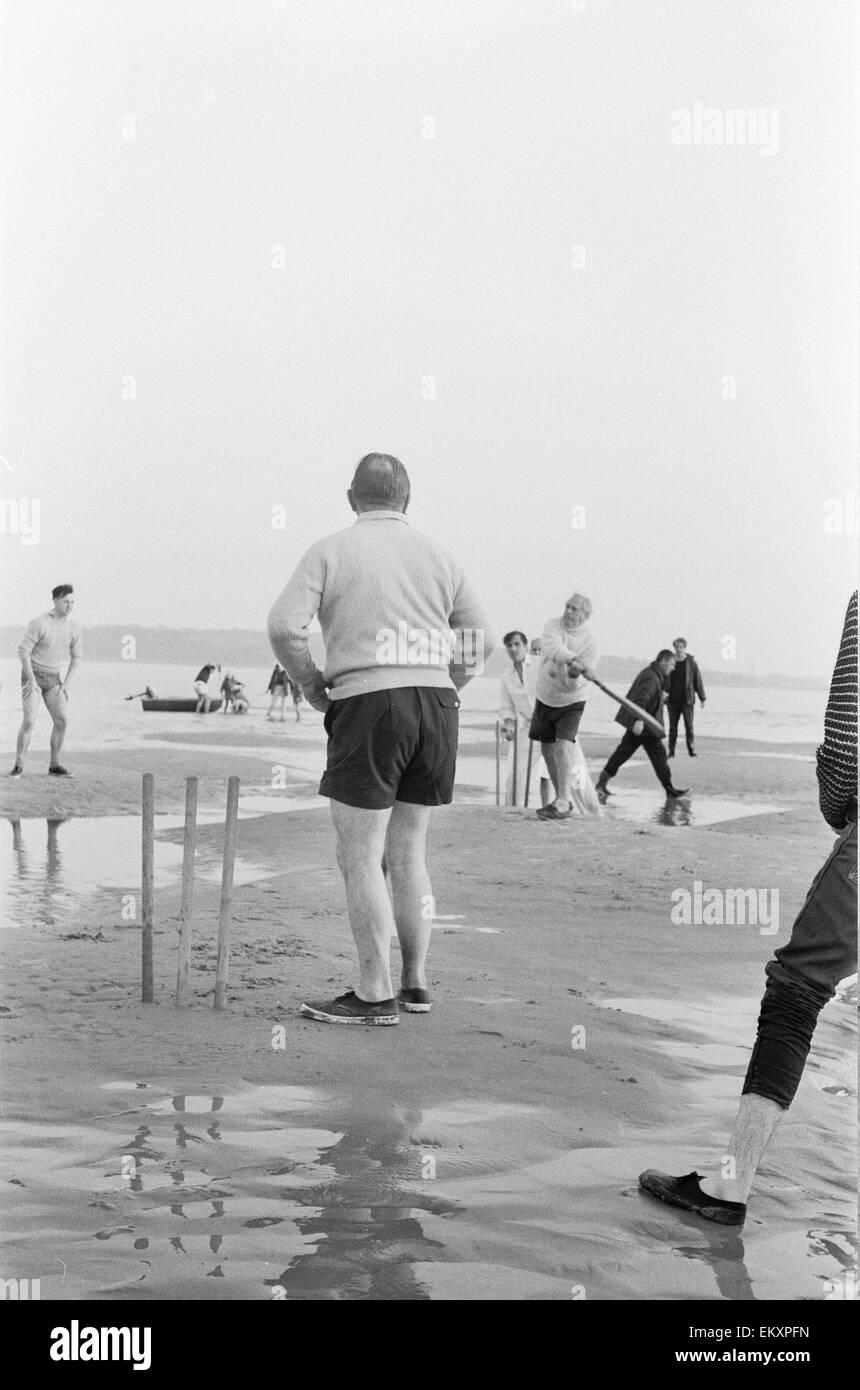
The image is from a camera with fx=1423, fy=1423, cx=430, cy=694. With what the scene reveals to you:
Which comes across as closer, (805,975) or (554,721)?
(805,975)

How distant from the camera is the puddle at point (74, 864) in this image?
7121 millimetres

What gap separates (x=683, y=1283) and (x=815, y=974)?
2.38 feet

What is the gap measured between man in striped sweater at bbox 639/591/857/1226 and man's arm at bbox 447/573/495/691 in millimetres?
1819

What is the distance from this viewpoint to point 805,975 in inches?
126

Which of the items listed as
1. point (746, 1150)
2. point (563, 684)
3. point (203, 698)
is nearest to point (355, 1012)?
point (746, 1150)

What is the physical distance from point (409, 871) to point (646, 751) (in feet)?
27.2

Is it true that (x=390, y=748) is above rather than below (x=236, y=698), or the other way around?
above

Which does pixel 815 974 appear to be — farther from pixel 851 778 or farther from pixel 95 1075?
pixel 95 1075

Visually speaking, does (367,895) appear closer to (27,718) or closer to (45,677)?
(45,677)

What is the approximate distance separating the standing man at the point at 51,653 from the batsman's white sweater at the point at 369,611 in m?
7.34

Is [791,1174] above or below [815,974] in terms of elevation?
below

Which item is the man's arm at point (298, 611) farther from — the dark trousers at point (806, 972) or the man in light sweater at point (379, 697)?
the dark trousers at point (806, 972)
